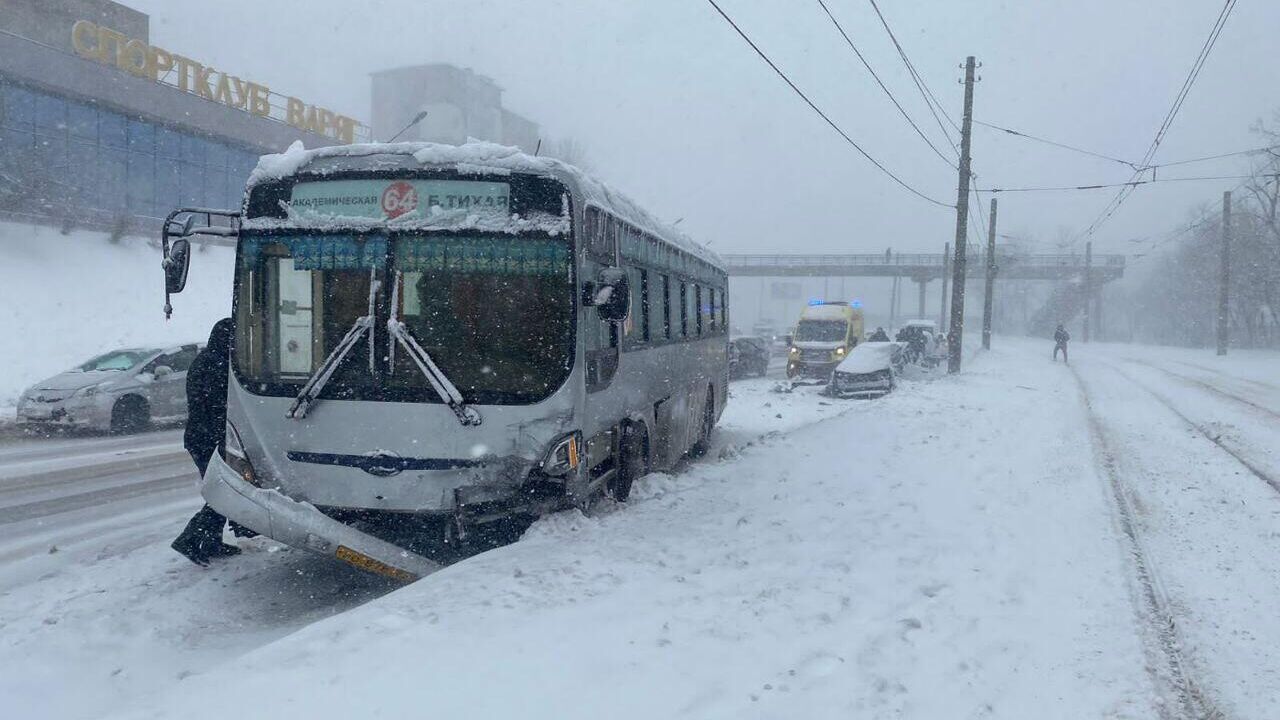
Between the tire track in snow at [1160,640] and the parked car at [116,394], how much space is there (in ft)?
44.3

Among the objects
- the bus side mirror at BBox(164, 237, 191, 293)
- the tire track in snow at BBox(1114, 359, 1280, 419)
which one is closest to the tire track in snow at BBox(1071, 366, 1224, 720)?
the bus side mirror at BBox(164, 237, 191, 293)

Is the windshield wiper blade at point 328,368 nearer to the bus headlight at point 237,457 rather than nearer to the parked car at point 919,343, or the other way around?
the bus headlight at point 237,457

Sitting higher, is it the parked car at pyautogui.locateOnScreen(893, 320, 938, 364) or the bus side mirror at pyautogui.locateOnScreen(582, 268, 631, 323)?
the bus side mirror at pyautogui.locateOnScreen(582, 268, 631, 323)

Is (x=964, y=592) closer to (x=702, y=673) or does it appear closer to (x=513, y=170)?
(x=702, y=673)

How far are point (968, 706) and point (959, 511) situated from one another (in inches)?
175

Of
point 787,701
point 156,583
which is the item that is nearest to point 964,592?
point 787,701

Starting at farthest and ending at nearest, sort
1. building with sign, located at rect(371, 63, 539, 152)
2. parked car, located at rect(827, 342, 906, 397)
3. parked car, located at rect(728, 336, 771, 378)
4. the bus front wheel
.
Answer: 1. building with sign, located at rect(371, 63, 539, 152)
2. parked car, located at rect(728, 336, 771, 378)
3. parked car, located at rect(827, 342, 906, 397)
4. the bus front wheel

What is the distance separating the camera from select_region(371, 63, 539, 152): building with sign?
7756 centimetres

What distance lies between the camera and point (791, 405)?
22438 mm

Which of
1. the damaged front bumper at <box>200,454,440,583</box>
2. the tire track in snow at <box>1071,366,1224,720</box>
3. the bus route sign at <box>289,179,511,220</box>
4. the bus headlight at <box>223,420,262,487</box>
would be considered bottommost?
the tire track in snow at <box>1071,366,1224,720</box>

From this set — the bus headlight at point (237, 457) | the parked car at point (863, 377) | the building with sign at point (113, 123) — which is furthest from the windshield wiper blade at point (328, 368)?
the building with sign at point (113, 123)

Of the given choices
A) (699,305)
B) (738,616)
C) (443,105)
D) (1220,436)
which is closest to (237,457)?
(738,616)

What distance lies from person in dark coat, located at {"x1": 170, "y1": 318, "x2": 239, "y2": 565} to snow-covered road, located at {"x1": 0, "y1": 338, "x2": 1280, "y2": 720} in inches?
8.7

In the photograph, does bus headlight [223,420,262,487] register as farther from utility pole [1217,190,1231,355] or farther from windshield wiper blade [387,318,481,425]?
utility pole [1217,190,1231,355]
